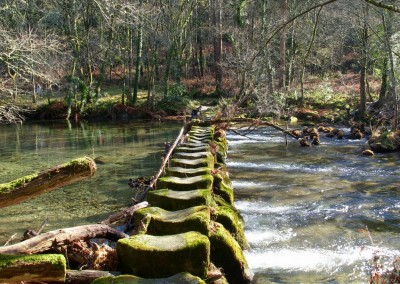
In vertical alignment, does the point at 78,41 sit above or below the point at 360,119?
above

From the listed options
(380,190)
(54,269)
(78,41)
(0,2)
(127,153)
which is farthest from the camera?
(78,41)

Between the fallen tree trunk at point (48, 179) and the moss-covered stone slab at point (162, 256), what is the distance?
742 mm

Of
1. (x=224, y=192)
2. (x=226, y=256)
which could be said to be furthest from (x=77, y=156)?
(x=226, y=256)

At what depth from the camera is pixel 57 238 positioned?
13.7 feet

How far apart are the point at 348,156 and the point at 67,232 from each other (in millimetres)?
12658

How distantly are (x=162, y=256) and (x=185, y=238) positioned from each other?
325mm

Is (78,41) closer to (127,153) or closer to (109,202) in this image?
(127,153)

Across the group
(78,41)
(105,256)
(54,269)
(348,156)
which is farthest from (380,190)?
(78,41)

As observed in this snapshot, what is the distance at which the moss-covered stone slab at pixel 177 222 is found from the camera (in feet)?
15.6

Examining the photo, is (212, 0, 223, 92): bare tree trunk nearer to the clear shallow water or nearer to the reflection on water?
the reflection on water

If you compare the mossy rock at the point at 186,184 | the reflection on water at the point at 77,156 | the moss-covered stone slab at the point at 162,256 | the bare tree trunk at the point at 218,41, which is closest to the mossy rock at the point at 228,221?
the mossy rock at the point at 186,184

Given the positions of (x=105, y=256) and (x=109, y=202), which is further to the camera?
(x=109, y=202)

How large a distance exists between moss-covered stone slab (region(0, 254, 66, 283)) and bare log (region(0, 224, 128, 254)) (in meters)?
0.28

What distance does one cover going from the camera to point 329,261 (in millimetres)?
6039
